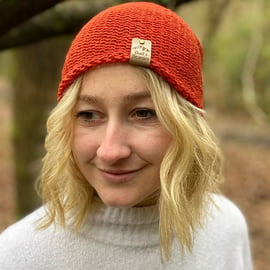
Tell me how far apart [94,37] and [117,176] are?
18.5 inches

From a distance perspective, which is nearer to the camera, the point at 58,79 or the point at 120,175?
the point at 120,175

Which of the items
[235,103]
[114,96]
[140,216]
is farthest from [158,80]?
[235,103]

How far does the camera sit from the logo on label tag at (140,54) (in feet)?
5.42

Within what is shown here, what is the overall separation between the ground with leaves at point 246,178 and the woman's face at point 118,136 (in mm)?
2646

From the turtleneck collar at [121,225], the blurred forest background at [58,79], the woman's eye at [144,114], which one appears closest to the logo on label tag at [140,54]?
the woman's eye at [144,114]

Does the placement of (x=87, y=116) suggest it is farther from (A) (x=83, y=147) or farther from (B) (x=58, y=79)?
(B) (x=58, y=79)

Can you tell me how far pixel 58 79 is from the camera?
4.73 m

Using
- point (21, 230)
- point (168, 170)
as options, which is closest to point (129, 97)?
point (168, 170)

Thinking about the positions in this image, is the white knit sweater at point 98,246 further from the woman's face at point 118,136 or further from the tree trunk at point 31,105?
the tree trunk at point 31,105

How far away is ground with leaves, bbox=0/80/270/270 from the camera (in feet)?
24.1

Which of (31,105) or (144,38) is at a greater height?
(144,38)

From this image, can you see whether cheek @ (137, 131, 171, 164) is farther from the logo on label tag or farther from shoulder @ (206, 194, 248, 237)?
shoulder @ (206, 194, 248, 237)

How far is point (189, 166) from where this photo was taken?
1.81 meters

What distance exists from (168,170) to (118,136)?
0.20 meters
